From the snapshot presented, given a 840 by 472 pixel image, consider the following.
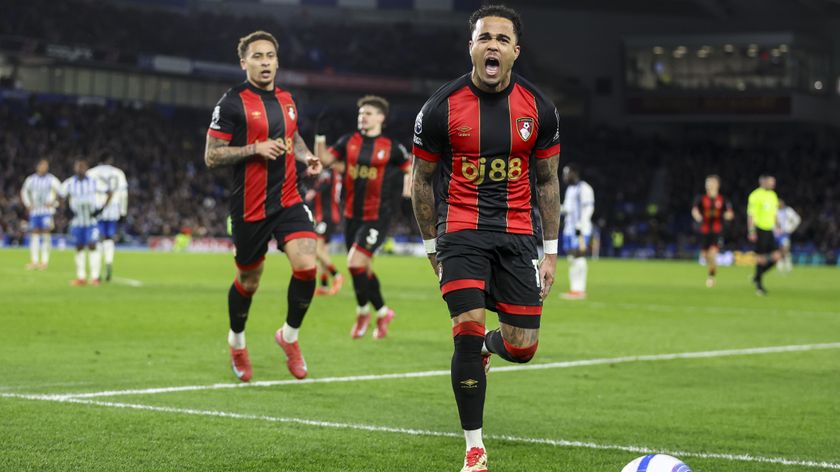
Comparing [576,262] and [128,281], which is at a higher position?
[576,262]

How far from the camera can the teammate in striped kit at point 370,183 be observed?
→ 14164 millimetres

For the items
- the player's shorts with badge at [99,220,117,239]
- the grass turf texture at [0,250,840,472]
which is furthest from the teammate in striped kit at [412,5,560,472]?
the player's shorts with badge at [99,220,117,239]

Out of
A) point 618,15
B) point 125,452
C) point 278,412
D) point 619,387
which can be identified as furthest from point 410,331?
point 618,15

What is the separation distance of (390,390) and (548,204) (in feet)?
10.6

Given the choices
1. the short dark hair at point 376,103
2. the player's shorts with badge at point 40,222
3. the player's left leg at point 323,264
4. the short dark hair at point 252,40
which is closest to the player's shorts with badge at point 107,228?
the player's left leg at point 323,264

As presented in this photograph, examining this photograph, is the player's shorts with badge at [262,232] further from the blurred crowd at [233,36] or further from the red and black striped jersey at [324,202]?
the blurred crowd at [233,36]

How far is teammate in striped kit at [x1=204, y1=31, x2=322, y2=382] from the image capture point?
9.76m

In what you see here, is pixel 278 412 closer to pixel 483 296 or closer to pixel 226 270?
pixel 483 296

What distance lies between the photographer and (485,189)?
6.71 metres

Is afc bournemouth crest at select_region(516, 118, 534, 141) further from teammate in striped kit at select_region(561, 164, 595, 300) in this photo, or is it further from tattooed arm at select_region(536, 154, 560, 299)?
teammate in striped kit at select_region(561, 164, 595, 300)

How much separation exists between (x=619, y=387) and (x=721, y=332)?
20.9 feet

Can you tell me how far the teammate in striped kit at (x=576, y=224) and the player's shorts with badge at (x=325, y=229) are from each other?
4.46m

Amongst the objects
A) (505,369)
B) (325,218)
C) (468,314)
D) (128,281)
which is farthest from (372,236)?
(128,281)

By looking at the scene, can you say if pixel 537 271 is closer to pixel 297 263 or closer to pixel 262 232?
pixel 297 263
